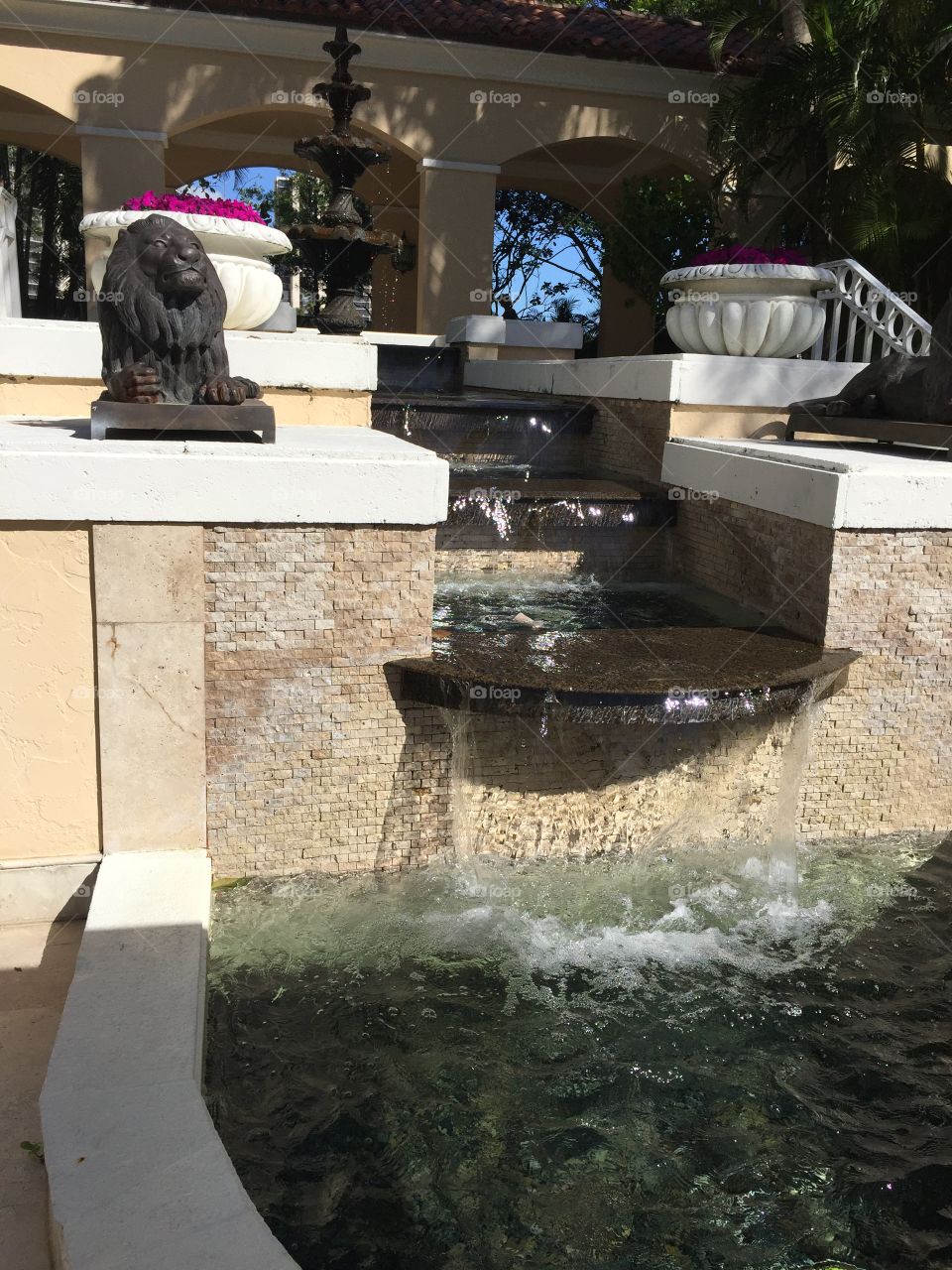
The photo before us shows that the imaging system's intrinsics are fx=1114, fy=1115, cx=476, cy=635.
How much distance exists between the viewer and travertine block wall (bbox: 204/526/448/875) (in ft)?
12.9

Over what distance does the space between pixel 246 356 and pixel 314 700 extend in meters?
2.44

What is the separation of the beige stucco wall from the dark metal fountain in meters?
6.51

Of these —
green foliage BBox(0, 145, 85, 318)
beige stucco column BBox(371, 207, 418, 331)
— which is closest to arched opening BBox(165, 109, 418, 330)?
beige stucco column BBox(371, 207, 418, 331)

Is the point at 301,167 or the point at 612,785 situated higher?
the point at 301,167

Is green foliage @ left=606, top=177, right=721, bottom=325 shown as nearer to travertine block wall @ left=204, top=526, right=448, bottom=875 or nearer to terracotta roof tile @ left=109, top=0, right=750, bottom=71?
terracotta roof tile @ left=109, top=0, right=750, bottom=71

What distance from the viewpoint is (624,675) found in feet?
13.5

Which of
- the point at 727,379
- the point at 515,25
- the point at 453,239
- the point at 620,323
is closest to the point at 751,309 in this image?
the point at 727,379

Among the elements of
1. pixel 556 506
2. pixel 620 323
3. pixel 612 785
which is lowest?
pixel 612 785

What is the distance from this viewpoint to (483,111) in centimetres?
1426

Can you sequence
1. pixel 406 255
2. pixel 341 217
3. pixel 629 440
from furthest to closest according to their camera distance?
pixel 406 255 → pixel 341 217 → pixel 629 440

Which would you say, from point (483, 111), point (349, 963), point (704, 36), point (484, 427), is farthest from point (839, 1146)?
point (704, 36)

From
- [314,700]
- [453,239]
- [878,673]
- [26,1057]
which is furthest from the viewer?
[453,239]

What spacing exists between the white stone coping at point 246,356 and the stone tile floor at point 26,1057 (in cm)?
290

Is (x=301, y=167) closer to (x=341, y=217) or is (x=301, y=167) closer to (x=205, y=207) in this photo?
(x=341, y=217)
